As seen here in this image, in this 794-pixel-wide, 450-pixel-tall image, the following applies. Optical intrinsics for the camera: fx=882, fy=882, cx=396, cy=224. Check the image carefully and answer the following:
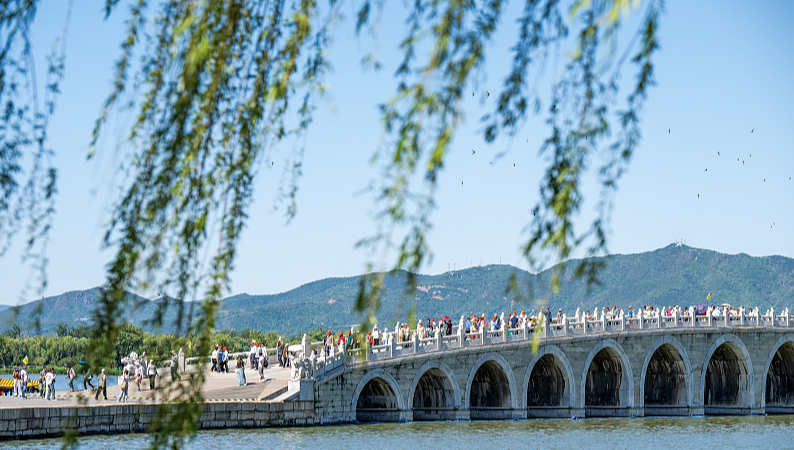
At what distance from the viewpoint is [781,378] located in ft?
172

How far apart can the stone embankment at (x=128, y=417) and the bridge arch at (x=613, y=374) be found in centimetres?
1697

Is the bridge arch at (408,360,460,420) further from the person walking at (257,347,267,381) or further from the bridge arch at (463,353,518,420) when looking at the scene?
the person walking at (257,347,267,381)

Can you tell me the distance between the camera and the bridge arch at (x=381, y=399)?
35312mm

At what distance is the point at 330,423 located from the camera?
107ft

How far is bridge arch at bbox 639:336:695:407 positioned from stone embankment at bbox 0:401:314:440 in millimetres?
21065

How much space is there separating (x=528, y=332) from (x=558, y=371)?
3.68 meters

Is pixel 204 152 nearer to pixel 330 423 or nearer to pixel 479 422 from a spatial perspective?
pixel 330 423

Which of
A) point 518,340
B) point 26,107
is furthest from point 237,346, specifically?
point 26,107

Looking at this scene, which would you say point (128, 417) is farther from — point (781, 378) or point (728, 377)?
point (781, 378)

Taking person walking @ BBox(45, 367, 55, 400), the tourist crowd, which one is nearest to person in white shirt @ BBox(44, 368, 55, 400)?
person walking @ BBox(45, 367, 55, 400)

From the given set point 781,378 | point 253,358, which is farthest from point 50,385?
point 781,378

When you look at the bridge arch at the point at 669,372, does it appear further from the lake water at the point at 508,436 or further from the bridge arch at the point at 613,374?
the lake water at the point at 508,436

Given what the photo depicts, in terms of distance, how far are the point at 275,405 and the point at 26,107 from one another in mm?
25218

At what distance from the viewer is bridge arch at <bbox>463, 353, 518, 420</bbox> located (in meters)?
38.8
